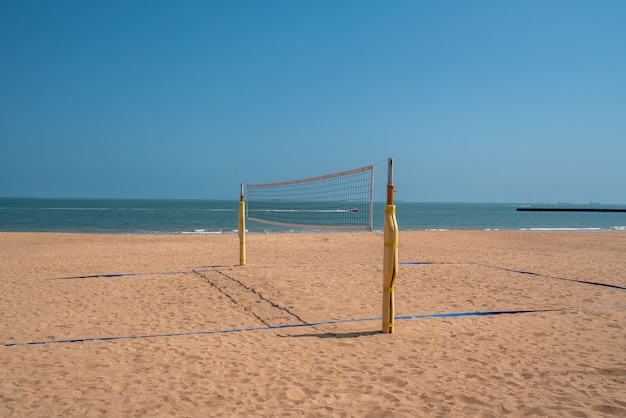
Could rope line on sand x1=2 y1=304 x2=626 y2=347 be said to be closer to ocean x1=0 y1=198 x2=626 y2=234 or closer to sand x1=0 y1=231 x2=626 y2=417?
sand x1=0 y1=231 x2=626 y2=417

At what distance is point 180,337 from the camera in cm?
472

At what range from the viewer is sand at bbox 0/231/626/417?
10.3 ft

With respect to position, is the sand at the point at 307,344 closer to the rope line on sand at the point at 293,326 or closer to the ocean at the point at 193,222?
the rope line on sand at the point at 293,326

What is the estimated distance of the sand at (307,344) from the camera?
3131 mm

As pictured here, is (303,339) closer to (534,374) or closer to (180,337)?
(180,337)

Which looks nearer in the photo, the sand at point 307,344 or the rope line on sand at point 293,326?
the sand at point 307,344

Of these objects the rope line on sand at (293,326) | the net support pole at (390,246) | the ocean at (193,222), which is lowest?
the ocean at (193,222)

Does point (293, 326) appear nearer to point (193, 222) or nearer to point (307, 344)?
point (307, 344)

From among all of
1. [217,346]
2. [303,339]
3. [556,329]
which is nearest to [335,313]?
[303,339]

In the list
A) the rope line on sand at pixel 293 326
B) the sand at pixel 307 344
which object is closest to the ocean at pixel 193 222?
the sand at pixel 307 344

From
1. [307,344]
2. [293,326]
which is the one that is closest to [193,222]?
[293,326]

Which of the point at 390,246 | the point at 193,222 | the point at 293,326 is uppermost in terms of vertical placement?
the point at 390,246

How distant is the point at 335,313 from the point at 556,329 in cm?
248

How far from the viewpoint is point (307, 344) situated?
4.51 m
